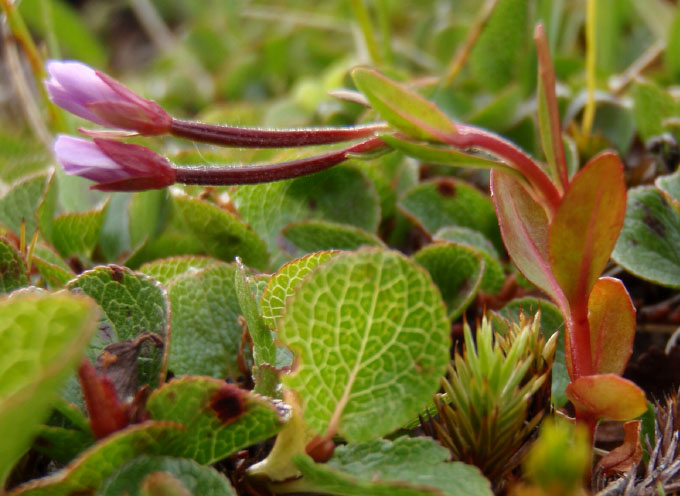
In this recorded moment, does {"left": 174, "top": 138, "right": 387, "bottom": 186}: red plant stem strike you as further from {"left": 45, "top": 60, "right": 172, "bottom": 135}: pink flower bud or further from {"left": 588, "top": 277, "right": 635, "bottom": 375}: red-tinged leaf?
{"left": 588, "top": 277, "right": 635, "bottom": 375}: red-tinged leaf

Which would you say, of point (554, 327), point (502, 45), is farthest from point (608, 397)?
point (502, 45)

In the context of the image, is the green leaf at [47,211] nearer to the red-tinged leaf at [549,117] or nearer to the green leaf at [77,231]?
the green leaf at [77,231]

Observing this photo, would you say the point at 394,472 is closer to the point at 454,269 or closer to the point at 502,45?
the point at 454,269

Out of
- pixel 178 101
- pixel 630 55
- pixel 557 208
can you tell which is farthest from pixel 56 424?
pixel 630 55

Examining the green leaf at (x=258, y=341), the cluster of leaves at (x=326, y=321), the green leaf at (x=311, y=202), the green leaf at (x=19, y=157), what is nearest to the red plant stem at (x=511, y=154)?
the cluster of leaves at (x=326, y=321)

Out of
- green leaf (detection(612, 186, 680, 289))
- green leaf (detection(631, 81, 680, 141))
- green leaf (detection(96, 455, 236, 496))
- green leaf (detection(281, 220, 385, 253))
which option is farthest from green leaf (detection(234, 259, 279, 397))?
green leaf (detection(631, 81, 680, 141))

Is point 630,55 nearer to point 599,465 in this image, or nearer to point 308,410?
point 599,465
